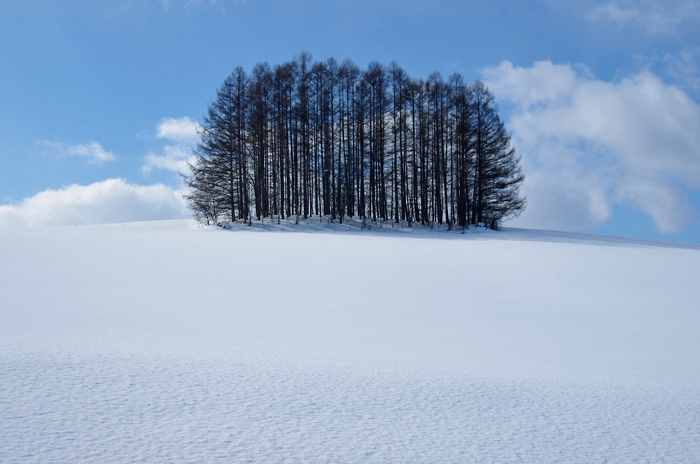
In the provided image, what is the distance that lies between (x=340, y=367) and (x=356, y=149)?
2290 cm

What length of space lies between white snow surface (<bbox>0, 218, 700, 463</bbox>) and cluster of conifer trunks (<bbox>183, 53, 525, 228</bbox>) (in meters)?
14.9

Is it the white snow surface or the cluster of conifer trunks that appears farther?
the cluster of conifer trunks

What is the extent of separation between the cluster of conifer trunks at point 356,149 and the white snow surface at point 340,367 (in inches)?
587

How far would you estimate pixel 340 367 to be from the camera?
10.1ft

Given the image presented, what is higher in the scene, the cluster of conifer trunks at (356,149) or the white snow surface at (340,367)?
the cluster of conifer trunks at (356,149)

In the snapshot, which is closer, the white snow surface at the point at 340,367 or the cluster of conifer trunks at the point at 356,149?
the white snow surface at the point at 340,367

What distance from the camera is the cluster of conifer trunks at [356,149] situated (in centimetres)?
2331

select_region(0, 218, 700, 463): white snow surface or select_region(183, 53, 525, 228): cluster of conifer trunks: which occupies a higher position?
select_region(183, 53, 525, 228): cluster of conifer trunks

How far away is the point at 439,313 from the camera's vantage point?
6.21 metres

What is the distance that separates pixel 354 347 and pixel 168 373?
1974 mm

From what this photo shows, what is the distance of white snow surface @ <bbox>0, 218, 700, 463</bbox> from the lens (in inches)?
77.3

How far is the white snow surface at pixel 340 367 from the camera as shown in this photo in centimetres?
196

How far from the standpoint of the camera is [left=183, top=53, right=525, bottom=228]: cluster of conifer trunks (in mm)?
23312

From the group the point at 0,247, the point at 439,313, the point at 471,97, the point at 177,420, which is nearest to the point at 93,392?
the point at 177,420
